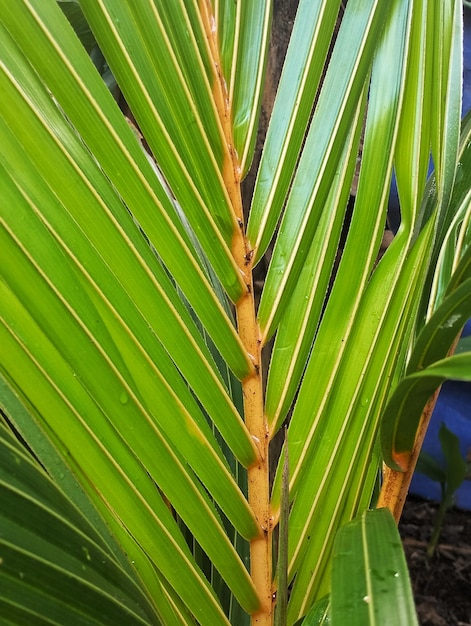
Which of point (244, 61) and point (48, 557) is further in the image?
point (244, 61)

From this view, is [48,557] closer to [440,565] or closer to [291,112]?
[291,112]

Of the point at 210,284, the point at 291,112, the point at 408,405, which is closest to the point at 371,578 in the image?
the point at 408,405

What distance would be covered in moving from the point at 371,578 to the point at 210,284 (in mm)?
250

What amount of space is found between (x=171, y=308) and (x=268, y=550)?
0.75ft

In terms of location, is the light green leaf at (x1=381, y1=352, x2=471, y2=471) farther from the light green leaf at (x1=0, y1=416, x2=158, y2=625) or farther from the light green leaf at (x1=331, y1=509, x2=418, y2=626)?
the light green leaf at (x1=0, y1=416, x2=158, y2=625)

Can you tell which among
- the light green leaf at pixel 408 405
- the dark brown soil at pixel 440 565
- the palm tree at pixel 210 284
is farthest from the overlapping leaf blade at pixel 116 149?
the dark brown soil at pixel 440 565

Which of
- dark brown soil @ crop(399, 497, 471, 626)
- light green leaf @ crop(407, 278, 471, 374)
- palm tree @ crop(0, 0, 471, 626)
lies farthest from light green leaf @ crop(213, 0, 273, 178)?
dark brown soil @ crop(399, 497, 471, 626)

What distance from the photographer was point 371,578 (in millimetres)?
277

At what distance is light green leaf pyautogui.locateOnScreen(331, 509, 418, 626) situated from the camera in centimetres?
25

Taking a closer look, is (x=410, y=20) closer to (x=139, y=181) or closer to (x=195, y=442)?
(x=139, y=181)

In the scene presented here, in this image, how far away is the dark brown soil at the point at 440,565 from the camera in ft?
4.18

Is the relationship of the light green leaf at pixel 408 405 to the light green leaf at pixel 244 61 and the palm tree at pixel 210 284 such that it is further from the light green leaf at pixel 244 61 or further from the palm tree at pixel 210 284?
the light green leaf at pixel 244 61

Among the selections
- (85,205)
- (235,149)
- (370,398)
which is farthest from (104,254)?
(370,398)

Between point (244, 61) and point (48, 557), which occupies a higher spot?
point (244, 61)
